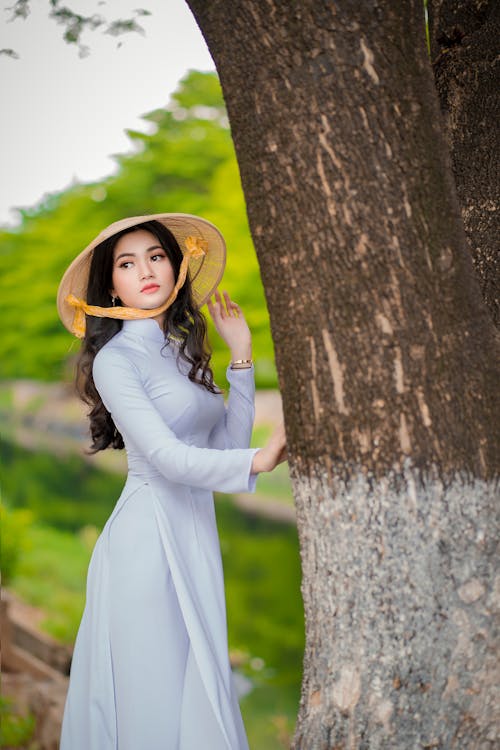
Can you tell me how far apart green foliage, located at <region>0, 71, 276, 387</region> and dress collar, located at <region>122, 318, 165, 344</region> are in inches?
350

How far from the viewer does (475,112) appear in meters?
2.24

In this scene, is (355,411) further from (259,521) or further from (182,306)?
(259,521)

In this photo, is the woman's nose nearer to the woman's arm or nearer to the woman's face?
the woman's face

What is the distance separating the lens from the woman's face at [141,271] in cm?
225

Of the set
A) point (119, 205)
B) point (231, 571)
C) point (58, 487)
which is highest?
point (119, 205)

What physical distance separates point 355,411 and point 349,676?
0.45m

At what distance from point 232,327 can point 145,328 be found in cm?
23

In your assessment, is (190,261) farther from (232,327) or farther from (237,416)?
(237,416)

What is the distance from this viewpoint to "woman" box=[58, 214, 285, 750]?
2018 millimetres

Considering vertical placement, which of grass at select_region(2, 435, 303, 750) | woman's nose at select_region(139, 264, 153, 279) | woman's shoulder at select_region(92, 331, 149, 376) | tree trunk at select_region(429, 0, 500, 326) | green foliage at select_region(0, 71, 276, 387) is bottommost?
grass at select_region(2, 435, 303, 750)

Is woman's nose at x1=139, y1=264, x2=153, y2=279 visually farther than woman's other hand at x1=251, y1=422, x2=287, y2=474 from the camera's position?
Yes

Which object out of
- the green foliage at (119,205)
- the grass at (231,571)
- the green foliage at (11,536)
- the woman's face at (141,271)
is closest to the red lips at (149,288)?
the woman's face at (141,271)

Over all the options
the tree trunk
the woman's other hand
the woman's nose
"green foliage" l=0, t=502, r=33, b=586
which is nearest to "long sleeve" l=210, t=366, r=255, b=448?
the woman's nose

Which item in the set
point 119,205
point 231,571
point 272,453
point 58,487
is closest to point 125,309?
point 272,453
